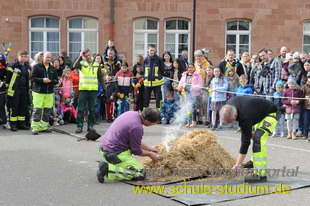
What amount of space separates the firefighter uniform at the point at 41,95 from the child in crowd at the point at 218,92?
4.32m

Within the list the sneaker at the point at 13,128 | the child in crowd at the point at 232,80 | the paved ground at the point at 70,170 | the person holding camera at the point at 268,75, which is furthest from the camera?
the child in crowd at the point at 232,80

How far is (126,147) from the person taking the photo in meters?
8.39

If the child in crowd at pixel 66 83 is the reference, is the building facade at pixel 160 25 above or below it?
above

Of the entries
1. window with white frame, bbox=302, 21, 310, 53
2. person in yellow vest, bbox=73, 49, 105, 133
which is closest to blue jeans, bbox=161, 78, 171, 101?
person in yellow vest, bbox=73, 49, 105, 133

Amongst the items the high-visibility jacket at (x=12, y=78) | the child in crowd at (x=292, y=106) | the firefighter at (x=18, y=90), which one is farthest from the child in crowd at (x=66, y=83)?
the child in crowd at (x=292, y=106)

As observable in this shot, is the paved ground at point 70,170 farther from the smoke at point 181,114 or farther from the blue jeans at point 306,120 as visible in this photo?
the smoke at point 181,114

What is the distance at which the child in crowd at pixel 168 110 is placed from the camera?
52.5 ft

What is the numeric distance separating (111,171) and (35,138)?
5104mm

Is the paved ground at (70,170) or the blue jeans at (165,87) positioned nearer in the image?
the paved ground at (70,170)

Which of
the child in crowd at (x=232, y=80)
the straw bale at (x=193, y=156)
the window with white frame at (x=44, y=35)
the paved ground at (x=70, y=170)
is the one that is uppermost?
the window with white frame at (x=44, y=35)

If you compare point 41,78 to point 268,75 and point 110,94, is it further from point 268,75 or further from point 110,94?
point 268,75

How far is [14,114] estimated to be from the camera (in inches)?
561

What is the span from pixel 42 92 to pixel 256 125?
22.4ft

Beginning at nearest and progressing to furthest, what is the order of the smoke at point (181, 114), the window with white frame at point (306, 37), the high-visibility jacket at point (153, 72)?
1. the smoke at point (181, 114)
2. the high-visibility jacket at point (153, 72)
3. the window with white frame at point (306, 37)
